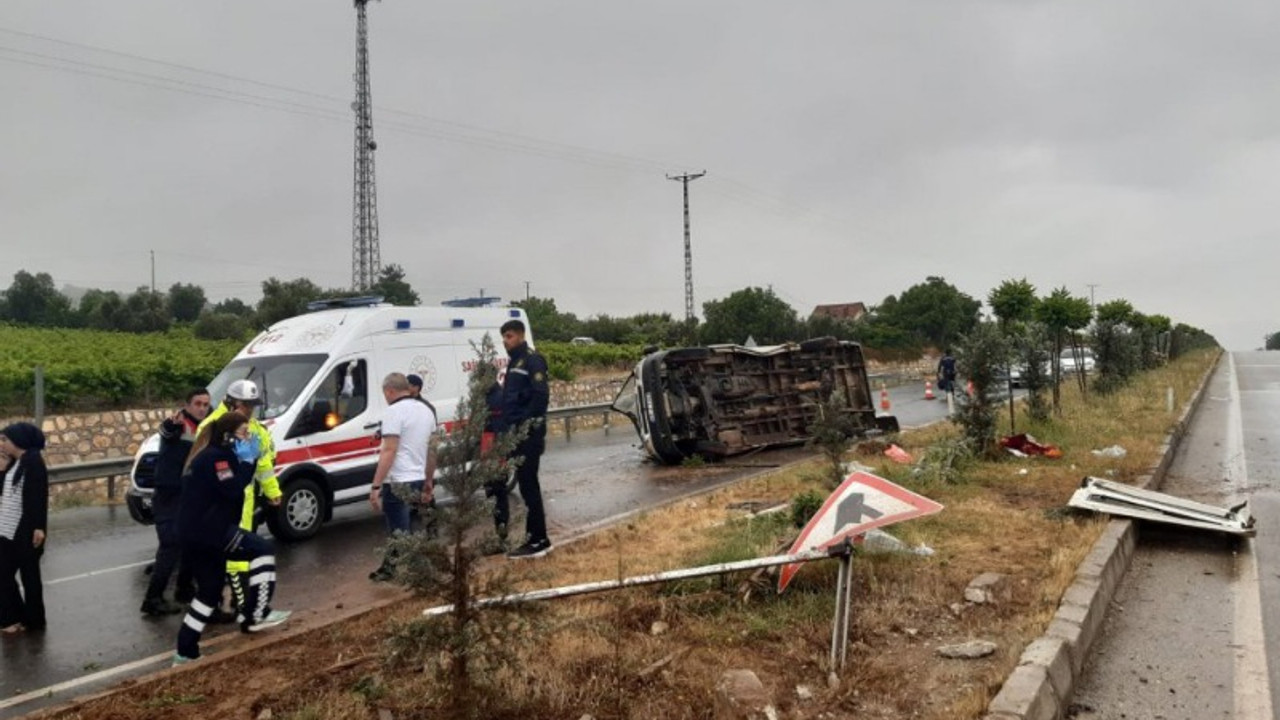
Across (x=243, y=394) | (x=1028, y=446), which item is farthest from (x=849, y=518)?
(x=1028, y=446)

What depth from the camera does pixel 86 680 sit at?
16.6 ft

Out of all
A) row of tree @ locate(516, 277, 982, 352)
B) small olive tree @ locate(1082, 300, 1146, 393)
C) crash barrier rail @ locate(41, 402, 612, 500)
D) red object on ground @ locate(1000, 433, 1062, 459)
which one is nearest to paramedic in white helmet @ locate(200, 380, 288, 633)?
crash barrier rail @ locate(41, 402, 612, 500)

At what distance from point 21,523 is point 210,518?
1.79 meters

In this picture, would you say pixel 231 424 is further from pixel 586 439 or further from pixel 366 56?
pixel 366 56

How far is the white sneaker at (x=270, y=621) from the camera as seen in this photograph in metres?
5.70

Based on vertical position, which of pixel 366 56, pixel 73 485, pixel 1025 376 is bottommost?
pixel 73 485

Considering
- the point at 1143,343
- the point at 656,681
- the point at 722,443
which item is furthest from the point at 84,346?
the point at 1143,343

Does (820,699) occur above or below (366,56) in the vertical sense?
below

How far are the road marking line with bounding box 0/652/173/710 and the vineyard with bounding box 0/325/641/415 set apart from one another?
13916 millimetres

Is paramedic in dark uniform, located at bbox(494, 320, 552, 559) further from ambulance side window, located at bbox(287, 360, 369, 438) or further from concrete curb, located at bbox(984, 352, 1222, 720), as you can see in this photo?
concrete curb, located at bbox(984, 352, 1222, 720)

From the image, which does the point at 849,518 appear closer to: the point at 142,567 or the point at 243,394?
the point at 243,394

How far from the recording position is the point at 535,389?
7121 mm

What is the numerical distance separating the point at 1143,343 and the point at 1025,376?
69.9ft

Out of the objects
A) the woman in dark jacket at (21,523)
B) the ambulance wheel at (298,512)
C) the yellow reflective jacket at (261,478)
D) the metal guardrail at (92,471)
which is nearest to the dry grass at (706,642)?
the yellow reflective jacket at (261,478)
